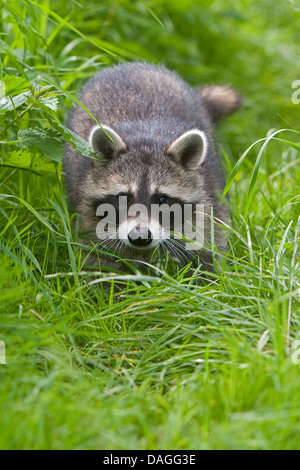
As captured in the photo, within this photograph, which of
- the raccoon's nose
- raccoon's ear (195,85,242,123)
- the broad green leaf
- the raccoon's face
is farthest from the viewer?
raccoon's ear (195,85,242,123)

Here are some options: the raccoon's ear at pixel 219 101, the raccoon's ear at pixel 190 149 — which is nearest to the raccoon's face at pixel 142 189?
the raccoon's ear at pixel 190 149

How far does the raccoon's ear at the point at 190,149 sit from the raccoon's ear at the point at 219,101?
170cm

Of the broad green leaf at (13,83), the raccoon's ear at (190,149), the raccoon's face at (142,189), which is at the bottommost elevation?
the raccoon's face at (142,189)

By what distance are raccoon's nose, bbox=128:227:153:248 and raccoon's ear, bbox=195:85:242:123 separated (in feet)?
8.41

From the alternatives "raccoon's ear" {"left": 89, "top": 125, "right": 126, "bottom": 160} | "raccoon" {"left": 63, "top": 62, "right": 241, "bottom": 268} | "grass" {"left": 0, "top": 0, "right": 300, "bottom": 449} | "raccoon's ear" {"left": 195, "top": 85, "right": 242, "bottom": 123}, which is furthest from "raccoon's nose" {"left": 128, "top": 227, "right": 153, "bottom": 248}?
"raccoon's ear" {"left": 195, "top": 85, "right": 242, "bottom": 123}

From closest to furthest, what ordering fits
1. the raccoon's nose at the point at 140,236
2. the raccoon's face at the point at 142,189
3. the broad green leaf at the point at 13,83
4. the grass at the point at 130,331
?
the grass at the point at 130,331 < the broad green leaf at the point at 13,83 < the raccoon's nose at the point at 140,236 < the raccoon's face at the point at 142,189

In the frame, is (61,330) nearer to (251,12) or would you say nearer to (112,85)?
(112,85)

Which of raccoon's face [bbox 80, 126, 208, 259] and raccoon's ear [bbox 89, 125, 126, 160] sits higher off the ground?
raccoon's ear [bbox 89, 125, 126, 160]

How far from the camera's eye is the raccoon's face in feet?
16.2

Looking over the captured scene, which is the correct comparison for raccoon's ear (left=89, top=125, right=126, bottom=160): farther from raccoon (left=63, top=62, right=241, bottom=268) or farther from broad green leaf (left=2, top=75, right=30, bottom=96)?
broad green leaf (left=2, top=75, right=30, bottom=96)

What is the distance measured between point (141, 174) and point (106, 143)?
14.3 inches

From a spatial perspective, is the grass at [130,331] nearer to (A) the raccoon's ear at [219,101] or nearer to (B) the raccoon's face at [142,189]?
(B) the raccoon's face at [142,189]

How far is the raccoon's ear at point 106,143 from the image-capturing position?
4957 mm

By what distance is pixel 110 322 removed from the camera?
13.5ft
